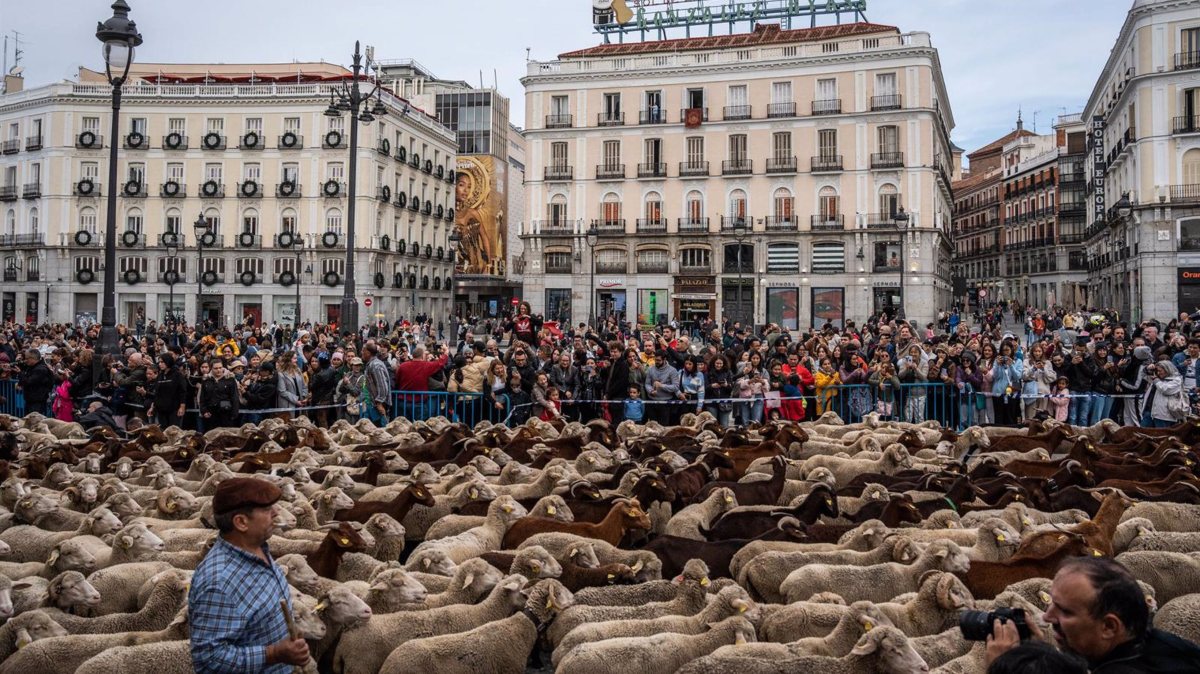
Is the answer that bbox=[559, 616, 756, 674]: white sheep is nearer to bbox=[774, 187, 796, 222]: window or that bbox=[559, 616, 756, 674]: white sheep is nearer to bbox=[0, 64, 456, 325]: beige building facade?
bbox=[774, 187, 796, 222]: window

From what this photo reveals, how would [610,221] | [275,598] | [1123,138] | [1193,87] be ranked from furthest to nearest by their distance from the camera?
[610,221] → [1123,138] → [1193,87] → [275,598]

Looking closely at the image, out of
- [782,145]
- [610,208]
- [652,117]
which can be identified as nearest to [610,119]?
[652,117]

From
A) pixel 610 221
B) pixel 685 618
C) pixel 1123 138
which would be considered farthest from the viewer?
pixel 610 221

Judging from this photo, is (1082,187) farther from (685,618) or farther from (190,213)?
(685,618)

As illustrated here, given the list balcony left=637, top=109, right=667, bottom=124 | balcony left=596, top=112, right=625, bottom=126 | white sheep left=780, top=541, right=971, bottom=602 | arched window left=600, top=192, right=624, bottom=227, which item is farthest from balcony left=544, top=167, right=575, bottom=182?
white sheep left=780, top=541, right=971, bottom=602

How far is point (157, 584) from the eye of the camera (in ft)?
20.6

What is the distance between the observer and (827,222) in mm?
52125

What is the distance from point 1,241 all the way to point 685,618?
233 ft

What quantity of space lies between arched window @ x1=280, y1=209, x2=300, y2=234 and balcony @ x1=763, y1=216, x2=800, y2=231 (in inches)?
1177

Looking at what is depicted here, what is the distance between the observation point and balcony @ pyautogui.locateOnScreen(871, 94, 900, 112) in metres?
50.7

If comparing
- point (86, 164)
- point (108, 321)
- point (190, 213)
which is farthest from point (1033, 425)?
point (86, 164)

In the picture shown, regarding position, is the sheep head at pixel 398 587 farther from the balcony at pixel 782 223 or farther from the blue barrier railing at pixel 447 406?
the balcony at pixel 782 223

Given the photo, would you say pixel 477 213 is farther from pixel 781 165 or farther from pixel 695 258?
pixel 781 165

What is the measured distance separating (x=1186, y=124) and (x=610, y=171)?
96.6 ft
